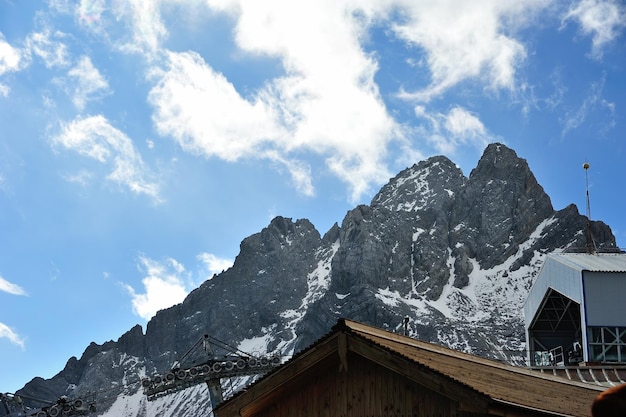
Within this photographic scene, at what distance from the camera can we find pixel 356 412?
12297mm

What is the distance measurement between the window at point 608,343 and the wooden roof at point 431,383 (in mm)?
28381

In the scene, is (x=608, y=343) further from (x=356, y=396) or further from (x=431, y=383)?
(x=431, y=383)

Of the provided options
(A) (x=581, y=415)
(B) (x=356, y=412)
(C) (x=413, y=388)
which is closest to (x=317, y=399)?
(B) (x=356, y=412)

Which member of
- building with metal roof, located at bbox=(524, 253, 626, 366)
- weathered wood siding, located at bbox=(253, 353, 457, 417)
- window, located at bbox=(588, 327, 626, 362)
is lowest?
weathered wood siding, located at bbox=(253, 353, 457, 417)

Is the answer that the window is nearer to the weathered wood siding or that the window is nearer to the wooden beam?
the weathered wood siding

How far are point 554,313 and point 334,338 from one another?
126 feet

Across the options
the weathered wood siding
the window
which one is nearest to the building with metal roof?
the window

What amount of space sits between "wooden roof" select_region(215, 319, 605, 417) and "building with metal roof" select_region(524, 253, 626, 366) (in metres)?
26.8

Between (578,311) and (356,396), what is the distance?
36050mm

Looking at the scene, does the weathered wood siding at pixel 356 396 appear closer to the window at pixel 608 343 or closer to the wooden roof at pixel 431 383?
the wooden roof at pixel 431 383

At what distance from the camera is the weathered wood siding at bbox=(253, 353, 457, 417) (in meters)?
12.0

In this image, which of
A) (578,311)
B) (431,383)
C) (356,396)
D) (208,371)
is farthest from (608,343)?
(431,383)

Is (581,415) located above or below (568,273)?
below

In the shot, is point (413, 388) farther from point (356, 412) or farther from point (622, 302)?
point (622, 302)
